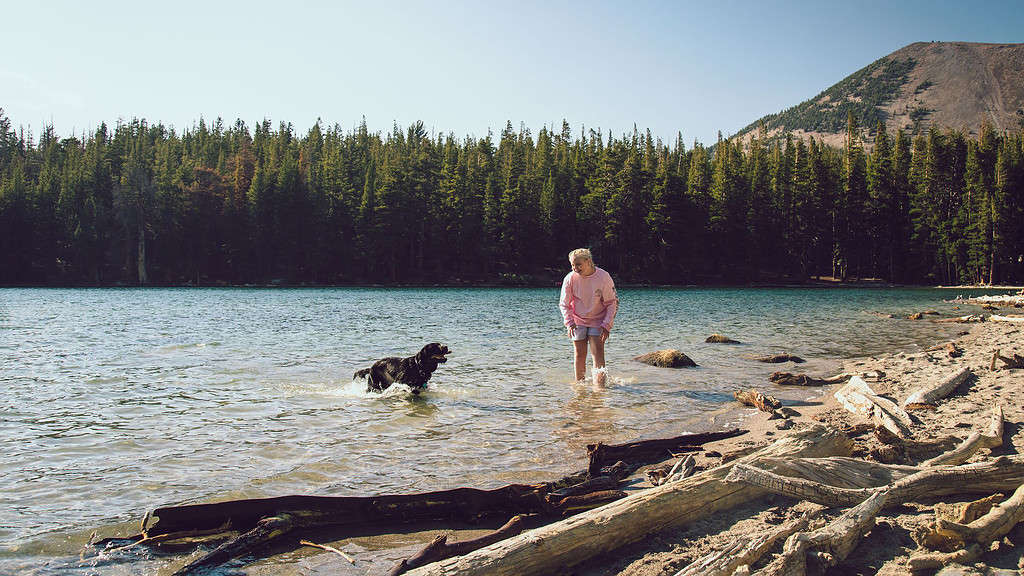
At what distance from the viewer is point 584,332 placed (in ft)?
33.7

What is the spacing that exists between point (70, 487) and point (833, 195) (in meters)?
85.8

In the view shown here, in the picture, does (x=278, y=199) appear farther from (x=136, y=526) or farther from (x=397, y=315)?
(x=136, y=526)

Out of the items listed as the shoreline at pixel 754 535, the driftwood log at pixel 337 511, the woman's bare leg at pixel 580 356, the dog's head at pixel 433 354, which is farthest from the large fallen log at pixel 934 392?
the dog's head at pixel 433 354

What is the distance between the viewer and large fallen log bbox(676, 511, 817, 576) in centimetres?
294

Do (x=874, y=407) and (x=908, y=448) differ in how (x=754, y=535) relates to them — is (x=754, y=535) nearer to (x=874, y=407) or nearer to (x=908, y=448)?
(x=908, y=448)

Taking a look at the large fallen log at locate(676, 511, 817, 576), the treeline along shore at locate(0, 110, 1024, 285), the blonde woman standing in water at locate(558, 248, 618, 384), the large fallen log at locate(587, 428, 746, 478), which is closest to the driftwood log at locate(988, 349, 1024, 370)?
the blonde woman standing in water at locate(558, 248, 618, 384)

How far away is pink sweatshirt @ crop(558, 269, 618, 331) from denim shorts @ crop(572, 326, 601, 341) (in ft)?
0.17

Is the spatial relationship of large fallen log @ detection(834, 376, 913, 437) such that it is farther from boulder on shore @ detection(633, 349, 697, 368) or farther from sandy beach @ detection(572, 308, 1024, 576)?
boulder on shore @ detection(633, 349, 697, 368)

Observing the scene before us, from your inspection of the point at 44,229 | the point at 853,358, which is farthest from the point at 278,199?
the point at 853,358

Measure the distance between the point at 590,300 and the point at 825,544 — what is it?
6.91 metres

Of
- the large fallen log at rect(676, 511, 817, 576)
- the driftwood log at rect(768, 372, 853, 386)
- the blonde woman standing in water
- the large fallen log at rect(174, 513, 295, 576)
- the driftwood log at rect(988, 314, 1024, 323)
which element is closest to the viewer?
the large fallen log at rect(676, 511, 817, 576)

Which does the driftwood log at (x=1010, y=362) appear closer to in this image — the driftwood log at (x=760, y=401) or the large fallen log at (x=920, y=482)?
the driftwood log at (x=760, y=401)

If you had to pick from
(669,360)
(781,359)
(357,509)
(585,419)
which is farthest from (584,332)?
(357,509)

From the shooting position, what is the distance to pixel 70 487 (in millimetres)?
5270
